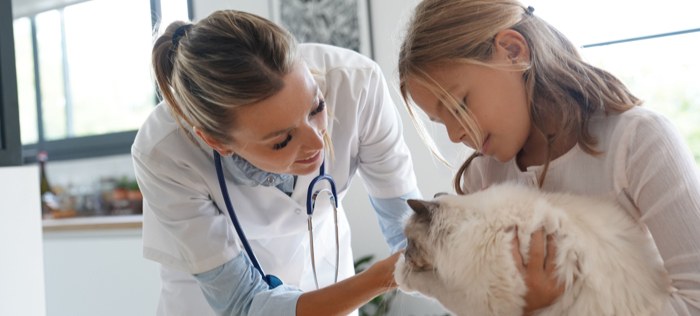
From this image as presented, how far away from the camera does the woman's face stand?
A: 1.20m

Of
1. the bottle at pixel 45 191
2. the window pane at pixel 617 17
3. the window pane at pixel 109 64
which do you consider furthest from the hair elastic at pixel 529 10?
the bottle at pixel 45 191

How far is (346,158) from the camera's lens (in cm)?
154

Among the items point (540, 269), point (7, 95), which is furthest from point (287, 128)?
point (7, 95)

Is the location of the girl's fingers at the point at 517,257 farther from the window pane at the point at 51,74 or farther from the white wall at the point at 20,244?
the window pane at the point at 51,74

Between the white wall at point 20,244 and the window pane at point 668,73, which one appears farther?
the window pane at point 668,73

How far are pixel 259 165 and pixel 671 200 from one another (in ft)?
2.56

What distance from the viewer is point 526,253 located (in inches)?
36.9

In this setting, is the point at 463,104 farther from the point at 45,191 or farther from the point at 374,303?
the point at 45,191

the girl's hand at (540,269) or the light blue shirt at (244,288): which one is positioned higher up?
the girl's hand at (540,269)

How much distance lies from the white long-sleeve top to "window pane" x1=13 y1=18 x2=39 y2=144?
13.2 ft

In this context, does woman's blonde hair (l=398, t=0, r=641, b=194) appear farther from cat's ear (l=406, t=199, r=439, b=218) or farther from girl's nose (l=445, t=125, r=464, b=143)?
cat's ear (l=406, t=199, r=439, b=218)

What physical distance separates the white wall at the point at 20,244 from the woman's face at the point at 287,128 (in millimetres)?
845

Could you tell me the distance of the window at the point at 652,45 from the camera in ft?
7.64

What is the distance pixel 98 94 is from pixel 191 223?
118 inches
